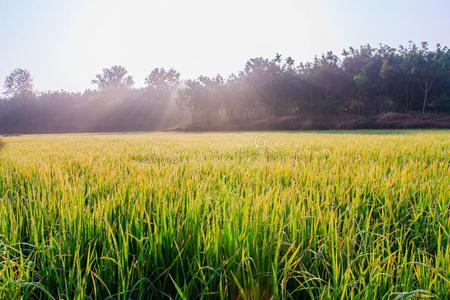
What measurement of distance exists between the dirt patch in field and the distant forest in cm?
273

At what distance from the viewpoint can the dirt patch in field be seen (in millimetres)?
17875

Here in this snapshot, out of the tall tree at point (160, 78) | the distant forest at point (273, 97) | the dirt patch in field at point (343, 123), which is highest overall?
the tall tree at point (160, 78)

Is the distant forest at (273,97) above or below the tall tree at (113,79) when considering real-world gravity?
below

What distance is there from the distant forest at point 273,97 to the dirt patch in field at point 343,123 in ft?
8.97

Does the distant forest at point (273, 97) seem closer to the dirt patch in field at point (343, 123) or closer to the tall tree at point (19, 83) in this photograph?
the dirt patch in field at point (343, 123)

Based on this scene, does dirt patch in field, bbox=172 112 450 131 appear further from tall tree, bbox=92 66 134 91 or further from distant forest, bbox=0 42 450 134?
tall tree, bbox=92 66 134 91

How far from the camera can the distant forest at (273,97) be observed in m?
27.0

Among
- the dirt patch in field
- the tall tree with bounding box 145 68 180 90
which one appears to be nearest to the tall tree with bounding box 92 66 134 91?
the tall tree with bounding box 145 68 180 90

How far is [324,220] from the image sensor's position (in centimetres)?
78

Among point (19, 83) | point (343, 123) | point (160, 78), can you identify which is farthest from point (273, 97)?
point (19, 83)

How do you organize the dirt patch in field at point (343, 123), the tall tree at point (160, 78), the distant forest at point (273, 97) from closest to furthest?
the dirt patch in field at point (343, 123) → the distant forest at point (273, 97) → the tall tree at point (160, 78)

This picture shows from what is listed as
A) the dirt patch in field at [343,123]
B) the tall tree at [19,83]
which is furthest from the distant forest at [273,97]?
the tall tree at [19,83]

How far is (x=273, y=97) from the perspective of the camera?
30.2 m

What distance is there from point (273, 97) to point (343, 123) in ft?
36.7
